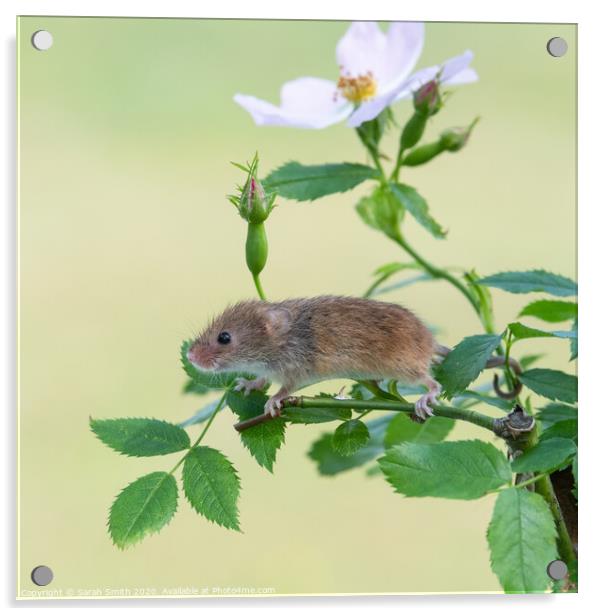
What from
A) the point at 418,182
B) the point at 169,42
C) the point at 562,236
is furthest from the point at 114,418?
the point at 418,182

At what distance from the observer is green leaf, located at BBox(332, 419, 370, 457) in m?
1.11

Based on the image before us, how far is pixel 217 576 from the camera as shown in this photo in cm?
155

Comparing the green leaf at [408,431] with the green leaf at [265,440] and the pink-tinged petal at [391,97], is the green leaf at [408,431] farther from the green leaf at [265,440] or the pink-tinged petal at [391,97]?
the pink-tinged petal at [391,97]

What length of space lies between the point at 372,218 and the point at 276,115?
0.24m

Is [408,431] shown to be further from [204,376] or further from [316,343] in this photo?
[204,376]

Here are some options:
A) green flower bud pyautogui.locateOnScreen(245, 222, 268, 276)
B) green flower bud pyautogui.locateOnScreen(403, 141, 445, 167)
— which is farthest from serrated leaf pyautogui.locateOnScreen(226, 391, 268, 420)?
green flower bud pyautogui.locateOnScreen(403, 141, 445, 167)

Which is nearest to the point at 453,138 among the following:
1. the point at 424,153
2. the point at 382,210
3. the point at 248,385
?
the point at 424,153

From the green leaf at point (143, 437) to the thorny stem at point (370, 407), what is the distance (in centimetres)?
9

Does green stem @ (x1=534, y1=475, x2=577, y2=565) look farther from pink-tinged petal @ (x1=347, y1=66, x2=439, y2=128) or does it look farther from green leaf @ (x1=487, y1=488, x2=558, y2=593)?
pink-tinged petal @ (x1=347, y1=66, x2=439, y2=128)

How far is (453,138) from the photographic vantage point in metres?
1.40

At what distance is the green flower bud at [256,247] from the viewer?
108 cm

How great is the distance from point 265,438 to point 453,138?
1.91 feet

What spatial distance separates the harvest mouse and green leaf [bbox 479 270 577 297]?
11cm

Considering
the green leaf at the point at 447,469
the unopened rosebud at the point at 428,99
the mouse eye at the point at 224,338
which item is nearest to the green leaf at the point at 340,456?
the mouse eye at the point at 224,338
